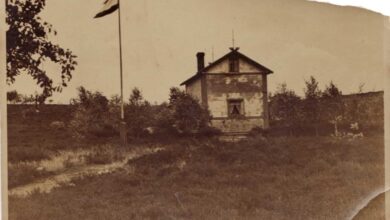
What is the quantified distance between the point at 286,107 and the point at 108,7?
3.23ft

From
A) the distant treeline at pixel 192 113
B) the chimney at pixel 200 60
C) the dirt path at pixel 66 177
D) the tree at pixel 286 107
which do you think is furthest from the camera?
the tree at pixel 286 107

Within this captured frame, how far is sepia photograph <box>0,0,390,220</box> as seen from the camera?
240 centimetres

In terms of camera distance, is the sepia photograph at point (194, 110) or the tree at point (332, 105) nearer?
the sepia photograph at point (194, 110)

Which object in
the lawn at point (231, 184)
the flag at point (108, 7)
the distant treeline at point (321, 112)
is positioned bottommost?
the lawn at point (231, 184)

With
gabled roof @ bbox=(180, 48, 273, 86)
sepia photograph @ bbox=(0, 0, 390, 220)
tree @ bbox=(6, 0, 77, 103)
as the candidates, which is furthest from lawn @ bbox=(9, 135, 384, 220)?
tree @ bbox=(6, 0, 77, 103)

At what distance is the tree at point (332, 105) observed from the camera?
2.88 metres

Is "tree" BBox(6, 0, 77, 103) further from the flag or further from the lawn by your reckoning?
the lawn

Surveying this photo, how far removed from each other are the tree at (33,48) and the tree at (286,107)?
98cm

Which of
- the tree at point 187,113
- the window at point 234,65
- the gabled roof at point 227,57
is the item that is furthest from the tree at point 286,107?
the tree at point 187,113

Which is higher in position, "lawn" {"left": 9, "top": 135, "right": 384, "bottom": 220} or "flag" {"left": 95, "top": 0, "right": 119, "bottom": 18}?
"flag" {"left": 95, "top": 0, "right": 119, "bottom": 18}

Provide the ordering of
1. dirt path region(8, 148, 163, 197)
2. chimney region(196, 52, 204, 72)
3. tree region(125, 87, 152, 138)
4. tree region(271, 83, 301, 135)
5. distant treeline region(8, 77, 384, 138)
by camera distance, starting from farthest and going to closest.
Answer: tree region(271, 83, 301, 135)
chimney region(196, 52, 204, 72)
tree region(125, 87, 152, 138)
distant treeline region(8, 77, 384, 138)
dirt path region(8, 148, 163, 197)

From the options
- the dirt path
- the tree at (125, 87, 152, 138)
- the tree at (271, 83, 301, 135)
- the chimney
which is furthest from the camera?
the tree at (271, 83, 301, 135)

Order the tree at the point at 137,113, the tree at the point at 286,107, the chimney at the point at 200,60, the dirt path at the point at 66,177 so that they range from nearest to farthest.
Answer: the dirt path at the point at 66,177 < the tree at the point at 137,113 < the chimney at the point at 200,60 < the tree at the point at 286,107

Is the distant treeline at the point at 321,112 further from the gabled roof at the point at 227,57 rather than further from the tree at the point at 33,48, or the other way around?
the tree at the point at 33,48
